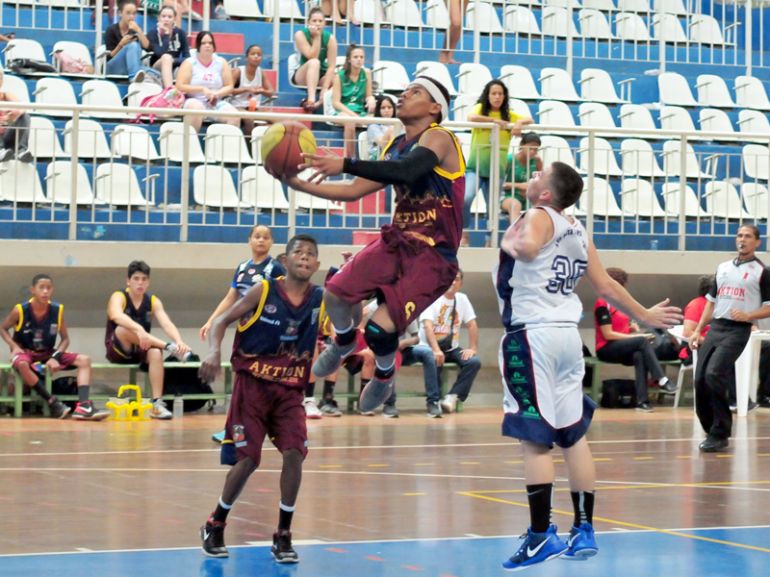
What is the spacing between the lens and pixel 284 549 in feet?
24.3

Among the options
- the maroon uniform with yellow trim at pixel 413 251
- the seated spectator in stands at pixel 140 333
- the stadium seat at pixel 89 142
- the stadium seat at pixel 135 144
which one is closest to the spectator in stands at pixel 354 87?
the stadium seat at pixel 135 144

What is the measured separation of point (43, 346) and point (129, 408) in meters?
1.08

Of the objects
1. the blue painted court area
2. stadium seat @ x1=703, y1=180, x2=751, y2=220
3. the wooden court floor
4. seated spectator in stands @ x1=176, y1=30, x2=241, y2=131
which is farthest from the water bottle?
the blue painted court area

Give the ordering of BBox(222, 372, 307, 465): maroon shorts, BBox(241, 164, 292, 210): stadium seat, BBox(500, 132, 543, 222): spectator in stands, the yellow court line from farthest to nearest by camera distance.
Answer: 1. BBox(500, 132, 543, 222): spectator in stands
2. BBox(241, 164, 292, 210): stadium seat
3. the yellow court line
4. BBox(222, 372, 307, 465): maroon shorts

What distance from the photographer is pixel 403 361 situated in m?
15.5

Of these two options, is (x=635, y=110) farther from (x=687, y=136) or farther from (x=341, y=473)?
(x=341, y=473)

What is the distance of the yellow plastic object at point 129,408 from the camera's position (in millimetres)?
14562

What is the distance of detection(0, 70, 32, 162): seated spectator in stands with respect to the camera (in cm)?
1442

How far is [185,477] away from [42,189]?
17.4 feet

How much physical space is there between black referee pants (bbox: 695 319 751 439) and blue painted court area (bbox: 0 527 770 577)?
429 centimetres

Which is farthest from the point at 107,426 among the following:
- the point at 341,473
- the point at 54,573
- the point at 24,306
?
the point at 54,573

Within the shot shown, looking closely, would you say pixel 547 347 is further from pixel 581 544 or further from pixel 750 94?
pixel 750 94

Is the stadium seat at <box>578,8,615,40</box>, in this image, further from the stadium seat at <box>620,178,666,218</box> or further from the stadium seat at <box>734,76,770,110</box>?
the stadium seat at <box>620,178,666,218</box>

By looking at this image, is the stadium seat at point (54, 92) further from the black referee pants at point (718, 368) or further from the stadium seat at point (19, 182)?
the black referee pants at point (718, 368)
